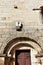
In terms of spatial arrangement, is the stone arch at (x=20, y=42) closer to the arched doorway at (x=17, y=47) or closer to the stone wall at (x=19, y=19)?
the arched doorway at (x=17, y=47)

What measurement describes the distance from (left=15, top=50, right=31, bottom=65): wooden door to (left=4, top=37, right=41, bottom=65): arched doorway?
0.19 m

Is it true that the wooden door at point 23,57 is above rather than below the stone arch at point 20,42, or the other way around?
below

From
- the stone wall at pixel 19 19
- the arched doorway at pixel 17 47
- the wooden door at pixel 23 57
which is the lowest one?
the wooden door at pixel 23 57

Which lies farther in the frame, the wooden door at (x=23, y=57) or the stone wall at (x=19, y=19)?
the wooden door at (x=23, y=57)

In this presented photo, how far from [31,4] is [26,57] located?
243cm

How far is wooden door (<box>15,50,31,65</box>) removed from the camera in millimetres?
12820

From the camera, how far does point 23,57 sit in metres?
12.9

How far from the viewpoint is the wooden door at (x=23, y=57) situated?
12820mm

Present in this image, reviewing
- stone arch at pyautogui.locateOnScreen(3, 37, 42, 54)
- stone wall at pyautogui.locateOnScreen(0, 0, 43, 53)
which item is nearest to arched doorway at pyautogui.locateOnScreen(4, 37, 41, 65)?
stone arch at pyautogui.locateOnScreen(3, 37, 42, 54)

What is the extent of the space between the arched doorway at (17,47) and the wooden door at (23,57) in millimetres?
187

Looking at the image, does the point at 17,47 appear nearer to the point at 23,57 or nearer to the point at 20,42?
the point at 20,42

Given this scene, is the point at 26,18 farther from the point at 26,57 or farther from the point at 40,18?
the point at 26,57

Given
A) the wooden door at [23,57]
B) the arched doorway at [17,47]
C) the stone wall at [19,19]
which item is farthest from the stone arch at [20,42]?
the wooden door at [23,57]

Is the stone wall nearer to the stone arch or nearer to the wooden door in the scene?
the stone arch
